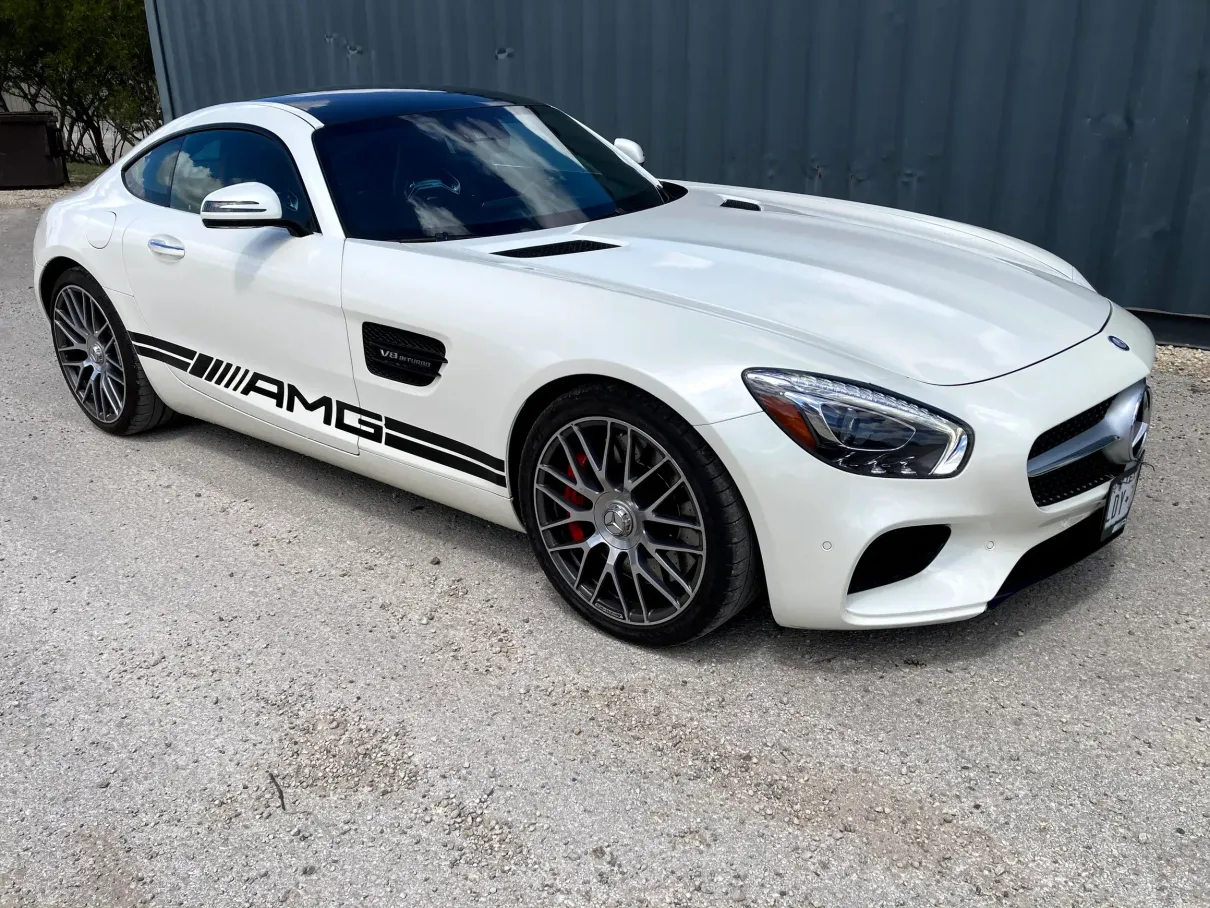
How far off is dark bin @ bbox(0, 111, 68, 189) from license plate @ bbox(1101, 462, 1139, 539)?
1349 cm

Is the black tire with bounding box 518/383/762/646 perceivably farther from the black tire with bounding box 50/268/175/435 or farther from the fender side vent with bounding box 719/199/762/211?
the black tire with bounding box 50/268/175/435

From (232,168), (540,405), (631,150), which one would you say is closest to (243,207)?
(232,168)

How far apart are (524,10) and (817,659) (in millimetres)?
5975

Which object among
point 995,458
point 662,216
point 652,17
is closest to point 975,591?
point 995,458

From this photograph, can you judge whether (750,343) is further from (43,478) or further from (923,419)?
(43,478)

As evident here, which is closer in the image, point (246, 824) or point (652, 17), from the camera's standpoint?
point (246, 824)

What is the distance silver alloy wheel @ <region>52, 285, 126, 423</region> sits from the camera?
4648 millimetres

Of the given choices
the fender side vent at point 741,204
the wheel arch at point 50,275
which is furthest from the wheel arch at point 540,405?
the wheel arch at point 50,275

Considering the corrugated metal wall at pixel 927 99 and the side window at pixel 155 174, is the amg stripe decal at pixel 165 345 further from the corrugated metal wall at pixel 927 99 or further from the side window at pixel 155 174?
the corrugated metal wall at pixel 927 99

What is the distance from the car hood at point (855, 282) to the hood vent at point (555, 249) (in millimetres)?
35

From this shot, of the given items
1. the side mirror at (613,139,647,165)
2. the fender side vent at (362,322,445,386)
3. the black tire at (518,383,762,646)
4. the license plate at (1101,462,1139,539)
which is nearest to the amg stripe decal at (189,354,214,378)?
the fender side vent at (362,322,445,386)

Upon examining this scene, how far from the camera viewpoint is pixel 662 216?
3826 millimetres

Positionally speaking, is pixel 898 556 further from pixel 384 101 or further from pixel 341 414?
pixel 384 101

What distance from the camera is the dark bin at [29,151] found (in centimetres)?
1293
